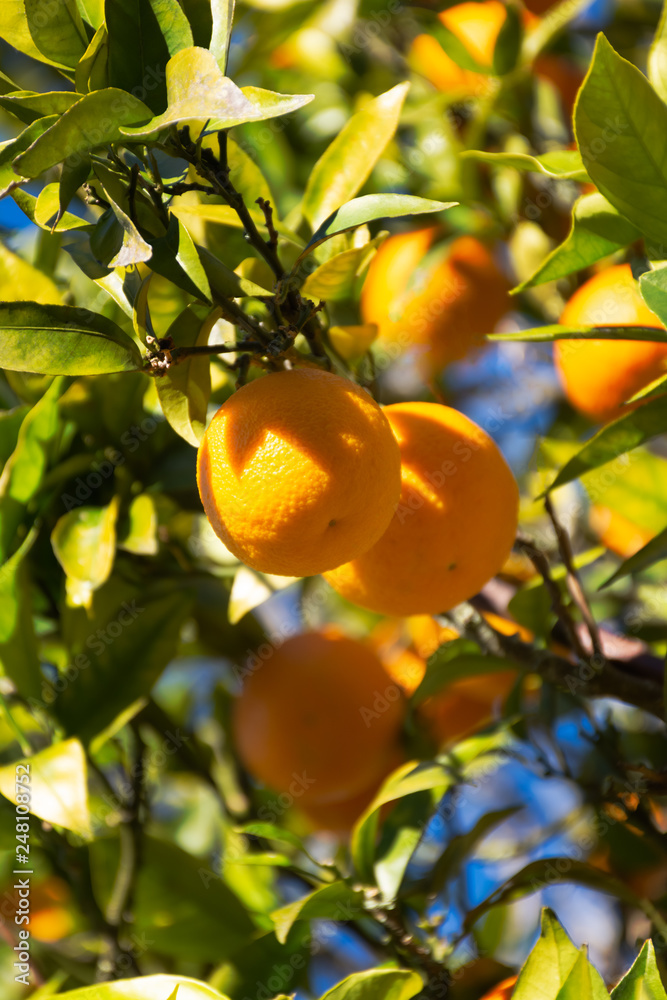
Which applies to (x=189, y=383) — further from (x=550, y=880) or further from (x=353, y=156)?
(x=550, y=880)

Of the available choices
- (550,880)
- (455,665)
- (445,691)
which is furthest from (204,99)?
(445,691)

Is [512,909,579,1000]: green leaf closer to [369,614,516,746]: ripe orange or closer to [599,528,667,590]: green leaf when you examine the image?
[599,528,667,590]: green leaf

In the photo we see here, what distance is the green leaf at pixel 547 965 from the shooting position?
948 millimetres

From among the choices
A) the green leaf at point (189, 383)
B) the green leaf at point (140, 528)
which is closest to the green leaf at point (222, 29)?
the green leaf at point (189, 383)

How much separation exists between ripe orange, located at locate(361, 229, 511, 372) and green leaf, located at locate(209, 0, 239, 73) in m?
0.93

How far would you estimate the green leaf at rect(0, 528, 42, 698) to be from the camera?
1218 mm

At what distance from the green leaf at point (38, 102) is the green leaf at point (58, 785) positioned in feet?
2.34

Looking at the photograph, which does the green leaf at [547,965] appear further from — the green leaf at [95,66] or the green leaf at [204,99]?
the green leaf at [95,66]

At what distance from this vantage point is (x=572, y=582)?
129 cm

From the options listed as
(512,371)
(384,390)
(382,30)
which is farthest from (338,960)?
(382,30)

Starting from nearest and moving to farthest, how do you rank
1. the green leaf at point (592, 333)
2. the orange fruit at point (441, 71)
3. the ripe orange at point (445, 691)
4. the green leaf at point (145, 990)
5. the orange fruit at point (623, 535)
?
the green leaf at point (145, 990)
the green leaf at point (592, 333)
the orange fruit at point (623, 535)
the ripe orange at point (445, 691)
the orange fruit at point (441, 71)

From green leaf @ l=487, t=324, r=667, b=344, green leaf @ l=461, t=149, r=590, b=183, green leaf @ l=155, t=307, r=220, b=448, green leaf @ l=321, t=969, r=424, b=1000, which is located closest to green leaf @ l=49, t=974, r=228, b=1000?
green leaf @ l=321, t=969, r=424, b=1000

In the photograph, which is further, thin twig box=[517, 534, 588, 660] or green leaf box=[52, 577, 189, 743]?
green leaf box=[52, 577, 189, 743]

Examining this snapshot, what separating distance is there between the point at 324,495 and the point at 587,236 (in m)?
0.51
